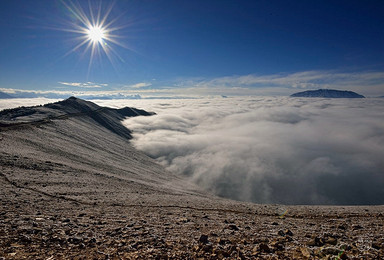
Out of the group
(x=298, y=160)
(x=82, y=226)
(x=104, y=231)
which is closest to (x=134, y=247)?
(x=104, y=231)

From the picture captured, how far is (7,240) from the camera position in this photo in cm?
872

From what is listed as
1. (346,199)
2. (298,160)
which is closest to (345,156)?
(298,160)

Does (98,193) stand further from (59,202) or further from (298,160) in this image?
(298,160)


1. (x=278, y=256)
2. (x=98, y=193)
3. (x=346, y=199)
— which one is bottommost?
(x=346, y=199)

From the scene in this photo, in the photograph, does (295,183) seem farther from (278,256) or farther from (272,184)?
(278,256)

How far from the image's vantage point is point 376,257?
283 inches

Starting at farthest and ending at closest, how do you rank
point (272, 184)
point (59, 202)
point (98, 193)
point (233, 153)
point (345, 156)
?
point (345, 156) → point (233, 153) → point (272, 184) → point (98, 193) → point (59, 202)

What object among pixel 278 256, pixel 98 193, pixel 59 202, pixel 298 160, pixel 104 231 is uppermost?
pixel 278 256

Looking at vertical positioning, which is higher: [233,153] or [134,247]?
[134,247]

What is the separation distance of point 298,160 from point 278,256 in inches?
5336

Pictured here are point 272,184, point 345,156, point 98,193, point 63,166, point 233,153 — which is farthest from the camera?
point 345,156

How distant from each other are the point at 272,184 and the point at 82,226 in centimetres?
9493

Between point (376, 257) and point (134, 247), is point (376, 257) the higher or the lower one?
the higher one

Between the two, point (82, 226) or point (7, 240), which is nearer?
point (7, 240)
